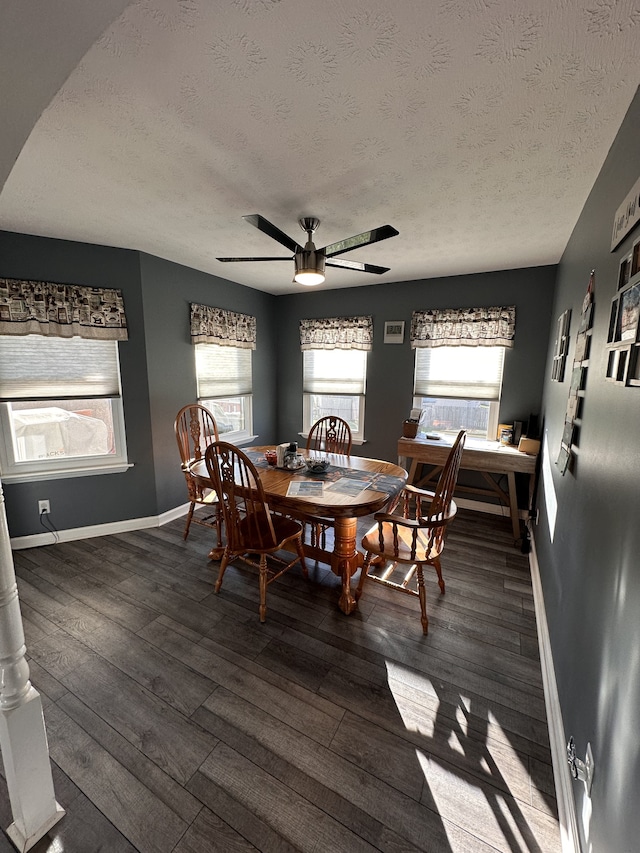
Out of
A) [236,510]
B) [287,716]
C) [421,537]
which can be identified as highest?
[236,510]

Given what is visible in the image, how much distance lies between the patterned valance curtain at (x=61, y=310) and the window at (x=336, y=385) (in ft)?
7.39

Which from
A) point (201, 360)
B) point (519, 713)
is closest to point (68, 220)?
point (201, 360)

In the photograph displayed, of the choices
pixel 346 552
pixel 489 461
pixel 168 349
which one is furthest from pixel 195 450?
pixel 489 461

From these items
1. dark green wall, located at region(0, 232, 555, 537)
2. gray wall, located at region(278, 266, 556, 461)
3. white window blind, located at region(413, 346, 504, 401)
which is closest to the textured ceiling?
dark green wall, located at region(0, 232, 555, 537)

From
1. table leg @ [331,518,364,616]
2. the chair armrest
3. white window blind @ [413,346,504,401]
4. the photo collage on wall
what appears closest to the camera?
the photo collage on wall

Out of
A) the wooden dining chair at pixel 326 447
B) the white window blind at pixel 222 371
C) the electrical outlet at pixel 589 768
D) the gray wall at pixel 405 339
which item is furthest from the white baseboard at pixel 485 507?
the white window blind at pixel 222 371

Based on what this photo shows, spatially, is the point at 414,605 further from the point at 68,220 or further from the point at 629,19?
the point at 68,220

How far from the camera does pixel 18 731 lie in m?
1.07

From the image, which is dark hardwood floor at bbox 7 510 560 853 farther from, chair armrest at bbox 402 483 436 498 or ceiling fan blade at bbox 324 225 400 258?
ceiling fan blade at bbox 324 225 400 258

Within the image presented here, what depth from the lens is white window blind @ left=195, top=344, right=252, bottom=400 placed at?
3.72 meters

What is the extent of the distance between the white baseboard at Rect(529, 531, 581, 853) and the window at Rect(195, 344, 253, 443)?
3.40m

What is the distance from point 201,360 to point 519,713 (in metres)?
3.68

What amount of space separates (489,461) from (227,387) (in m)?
2.92

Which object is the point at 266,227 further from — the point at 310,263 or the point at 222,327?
the point at 222,327
